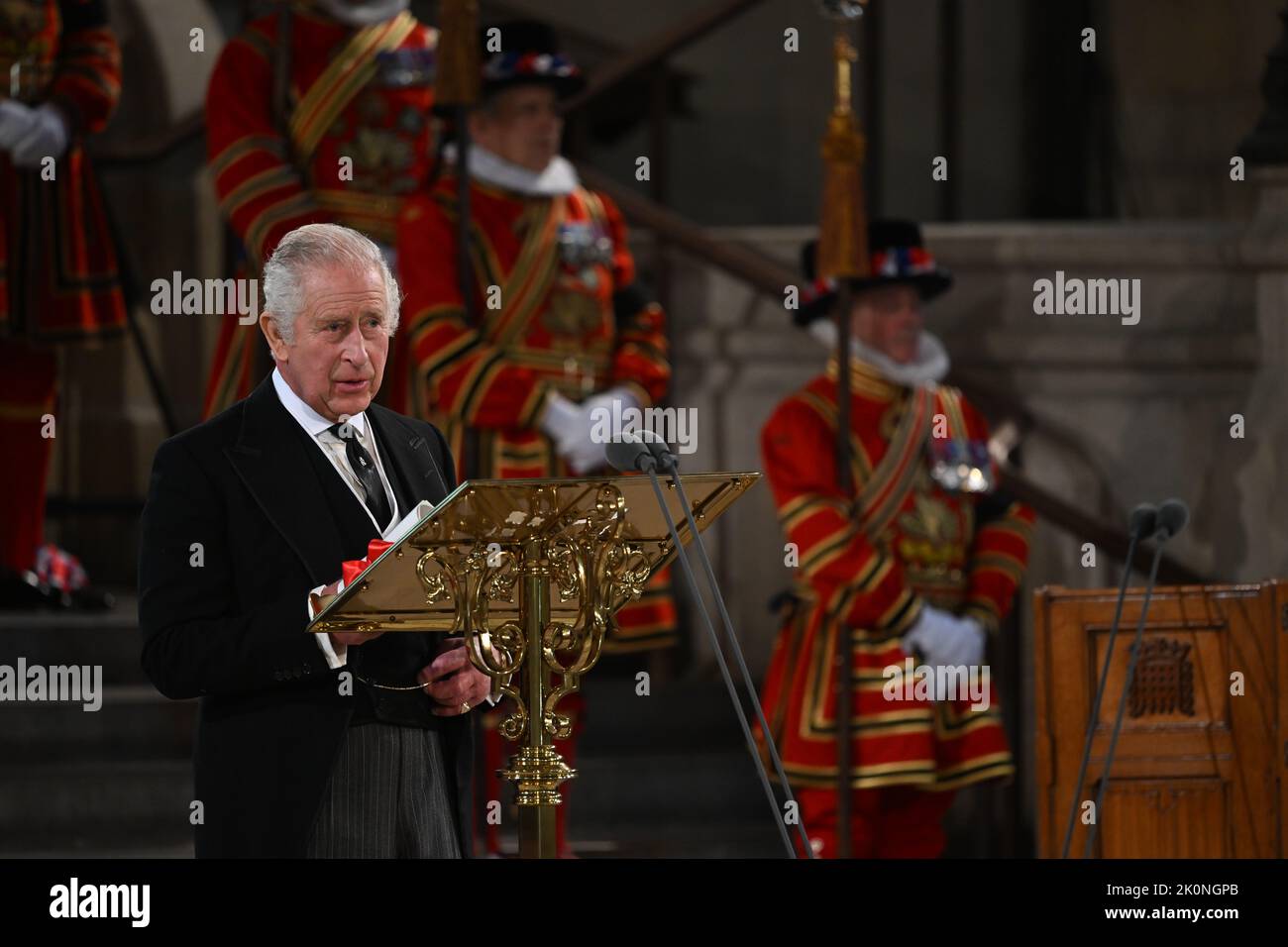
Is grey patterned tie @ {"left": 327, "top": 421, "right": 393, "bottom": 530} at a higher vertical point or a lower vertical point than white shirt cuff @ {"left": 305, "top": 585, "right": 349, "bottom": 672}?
higher

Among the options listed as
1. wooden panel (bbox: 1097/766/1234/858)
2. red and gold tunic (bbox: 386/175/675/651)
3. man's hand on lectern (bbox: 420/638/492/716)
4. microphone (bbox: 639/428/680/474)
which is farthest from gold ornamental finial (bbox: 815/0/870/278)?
man's hand on lectern (bbox: 420/638/492/716)

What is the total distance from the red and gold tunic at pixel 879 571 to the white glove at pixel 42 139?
198 centimetres

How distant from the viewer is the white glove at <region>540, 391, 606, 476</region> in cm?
586

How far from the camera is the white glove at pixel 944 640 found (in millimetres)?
5777

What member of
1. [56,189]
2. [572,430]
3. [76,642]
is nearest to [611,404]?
[572,430]

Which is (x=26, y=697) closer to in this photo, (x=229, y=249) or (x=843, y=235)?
(x=229, y=249)

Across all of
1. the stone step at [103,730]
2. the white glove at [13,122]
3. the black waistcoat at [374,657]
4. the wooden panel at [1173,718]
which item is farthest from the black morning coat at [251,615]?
the white glove at [13,122]

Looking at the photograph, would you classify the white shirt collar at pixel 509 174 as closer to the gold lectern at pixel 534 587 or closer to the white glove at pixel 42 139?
the white glove at pixel 42 139

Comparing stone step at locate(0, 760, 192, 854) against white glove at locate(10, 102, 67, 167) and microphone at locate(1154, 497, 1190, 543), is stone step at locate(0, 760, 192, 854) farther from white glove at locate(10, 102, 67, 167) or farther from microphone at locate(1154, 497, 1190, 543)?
microphone at locate(1154, 497, 1190, 543)

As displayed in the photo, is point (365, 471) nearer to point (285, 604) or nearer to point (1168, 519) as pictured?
point (285, 604)

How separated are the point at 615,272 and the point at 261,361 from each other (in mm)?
941

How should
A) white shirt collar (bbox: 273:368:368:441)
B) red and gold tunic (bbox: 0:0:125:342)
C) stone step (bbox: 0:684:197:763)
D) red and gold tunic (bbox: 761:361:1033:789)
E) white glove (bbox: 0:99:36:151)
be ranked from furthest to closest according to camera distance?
red and gold tunic (bbox: 0:0:125:342)
white glove (bbox: 0:99:36:151)
stone step (bbox: 0:684:197:763)
red and gold tunic (bbox: 761:361:1033:789)
white shirt collar (bbox: 273:368:368:441)

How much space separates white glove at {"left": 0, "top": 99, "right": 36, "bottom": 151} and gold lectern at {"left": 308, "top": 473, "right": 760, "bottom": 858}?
342cm

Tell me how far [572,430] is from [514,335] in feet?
0.97
